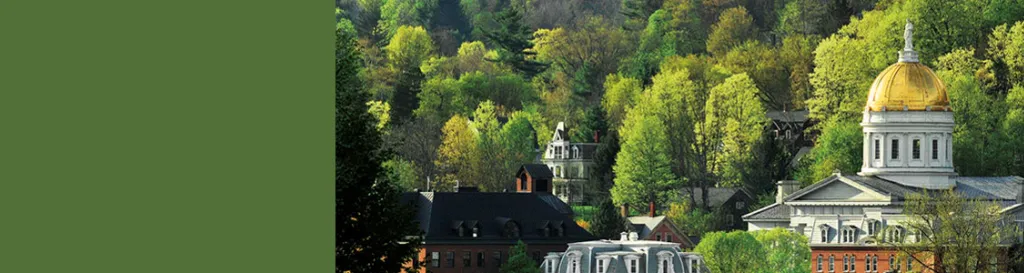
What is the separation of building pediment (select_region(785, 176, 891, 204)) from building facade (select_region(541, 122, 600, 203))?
26.6 metres

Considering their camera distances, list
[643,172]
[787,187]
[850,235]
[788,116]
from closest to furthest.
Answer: [850,235] → [787,187] → [643,172] → [788,116]

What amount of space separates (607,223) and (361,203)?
95.9m

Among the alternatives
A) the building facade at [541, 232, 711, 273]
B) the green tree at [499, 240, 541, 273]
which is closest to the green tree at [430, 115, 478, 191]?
the green tree at [499, 240, 541, 273]

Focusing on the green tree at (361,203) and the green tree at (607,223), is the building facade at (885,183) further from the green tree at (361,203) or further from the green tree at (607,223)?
the green tree at (361,203)

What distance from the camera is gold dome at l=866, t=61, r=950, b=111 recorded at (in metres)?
139

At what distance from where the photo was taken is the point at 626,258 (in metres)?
131

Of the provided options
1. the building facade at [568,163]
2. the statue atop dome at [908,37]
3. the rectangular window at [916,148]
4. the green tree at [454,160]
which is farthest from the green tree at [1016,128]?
the green tree at [454,160]

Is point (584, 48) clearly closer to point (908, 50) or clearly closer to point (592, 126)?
point (592, 126)

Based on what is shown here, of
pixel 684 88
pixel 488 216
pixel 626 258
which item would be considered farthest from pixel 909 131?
pixel 684 88

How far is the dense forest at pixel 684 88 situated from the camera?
14812 centimetres

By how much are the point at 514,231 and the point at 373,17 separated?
6036 cm

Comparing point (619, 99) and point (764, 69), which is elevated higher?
point (764, 69)

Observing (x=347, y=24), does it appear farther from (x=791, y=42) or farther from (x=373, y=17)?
(x=791, y=42)

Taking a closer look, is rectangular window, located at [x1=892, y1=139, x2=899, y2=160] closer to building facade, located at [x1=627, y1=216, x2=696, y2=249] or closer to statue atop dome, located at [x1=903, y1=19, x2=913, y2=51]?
statue atop dome, located at [x1=903, y1=19, x2=913, y2=51]
